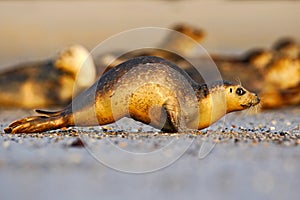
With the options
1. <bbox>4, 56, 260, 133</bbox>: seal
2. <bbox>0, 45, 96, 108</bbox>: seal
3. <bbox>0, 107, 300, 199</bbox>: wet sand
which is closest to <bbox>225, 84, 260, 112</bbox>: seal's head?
<bbox>4, 56, 260, 133</bbox>: seal

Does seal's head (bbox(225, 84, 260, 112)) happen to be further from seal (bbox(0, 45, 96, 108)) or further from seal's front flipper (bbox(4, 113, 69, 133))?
seal (bbox(0, 45, 96, 108))

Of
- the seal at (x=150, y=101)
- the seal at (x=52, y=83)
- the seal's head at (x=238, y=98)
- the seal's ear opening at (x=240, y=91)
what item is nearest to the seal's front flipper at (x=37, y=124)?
the seal at (x=150, y=101)

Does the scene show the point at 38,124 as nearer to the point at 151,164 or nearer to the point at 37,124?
the point at 37,124

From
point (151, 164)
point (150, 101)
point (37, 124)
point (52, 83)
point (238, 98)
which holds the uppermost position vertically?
point (52, 83)

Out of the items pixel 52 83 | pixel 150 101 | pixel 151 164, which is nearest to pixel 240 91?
pixel 150 101

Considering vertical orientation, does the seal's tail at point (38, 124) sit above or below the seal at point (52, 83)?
below

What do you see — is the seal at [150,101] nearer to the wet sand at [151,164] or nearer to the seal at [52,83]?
the wet sand at [151,164]

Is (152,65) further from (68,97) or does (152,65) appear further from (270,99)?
(68,97)
